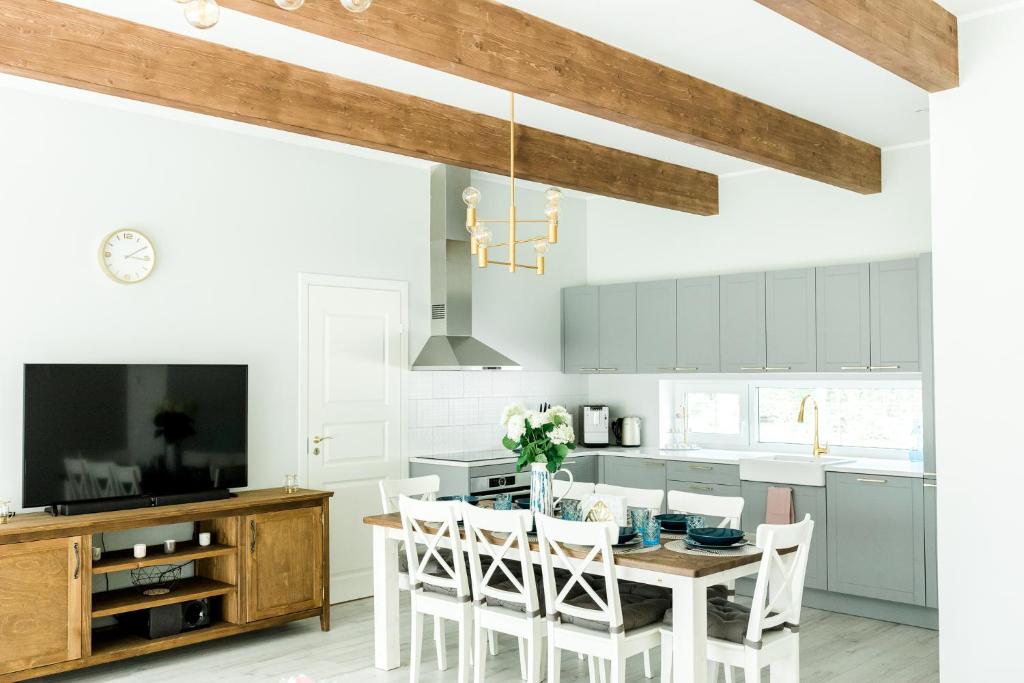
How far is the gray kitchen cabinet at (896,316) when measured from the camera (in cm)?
553

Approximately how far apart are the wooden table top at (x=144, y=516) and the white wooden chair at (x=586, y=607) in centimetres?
198

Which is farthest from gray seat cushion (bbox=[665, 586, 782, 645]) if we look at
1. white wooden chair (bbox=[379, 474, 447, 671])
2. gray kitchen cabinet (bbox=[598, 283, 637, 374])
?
gray kitchen cabinet (bbox=[598, 283, 637, 374])

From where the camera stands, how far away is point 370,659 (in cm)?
480

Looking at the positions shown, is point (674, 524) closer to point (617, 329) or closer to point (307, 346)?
point (307, 346)

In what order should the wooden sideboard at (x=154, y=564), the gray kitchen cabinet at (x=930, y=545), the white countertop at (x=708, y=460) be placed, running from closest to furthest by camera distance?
the wooden sideboard at (x=154, y=564)
the gray kitchen cabinet at (x=930, y=545)
the white countertop at (x=708, y=460)

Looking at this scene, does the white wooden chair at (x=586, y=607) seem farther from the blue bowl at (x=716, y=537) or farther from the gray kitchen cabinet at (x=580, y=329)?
the gray kitchen cabinet at (x=580, y=329)

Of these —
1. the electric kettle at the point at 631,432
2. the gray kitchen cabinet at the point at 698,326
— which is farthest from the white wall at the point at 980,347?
the electric kettle at the point at 631,432

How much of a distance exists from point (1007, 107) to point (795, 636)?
2348mm

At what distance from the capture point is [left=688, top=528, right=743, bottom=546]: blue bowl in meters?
3.73

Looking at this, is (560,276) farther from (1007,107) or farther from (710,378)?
(1007,107)

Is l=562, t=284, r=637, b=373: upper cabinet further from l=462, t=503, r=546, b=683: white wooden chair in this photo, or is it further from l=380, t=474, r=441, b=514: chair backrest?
l=462, t=503, r=546, b=683: white wooden chair

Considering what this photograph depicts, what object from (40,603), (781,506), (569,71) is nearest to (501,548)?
(569,71)

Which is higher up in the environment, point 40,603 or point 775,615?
point 775,615

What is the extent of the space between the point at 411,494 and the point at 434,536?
0.82 metres
